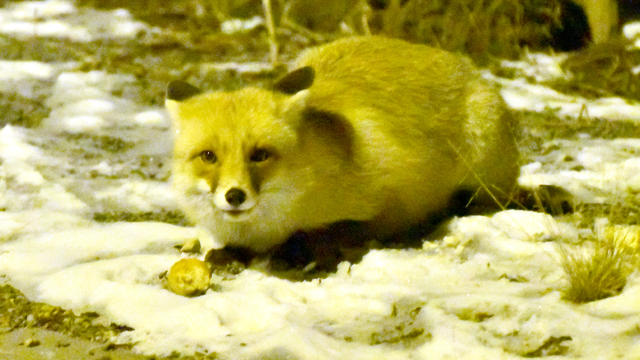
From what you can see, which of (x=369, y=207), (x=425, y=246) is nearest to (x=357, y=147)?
(x=369, y=207)

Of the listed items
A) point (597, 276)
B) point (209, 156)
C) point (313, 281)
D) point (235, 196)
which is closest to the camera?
point (597, 276)

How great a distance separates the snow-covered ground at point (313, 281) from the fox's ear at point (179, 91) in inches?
33.0

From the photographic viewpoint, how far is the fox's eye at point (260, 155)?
3.25 m

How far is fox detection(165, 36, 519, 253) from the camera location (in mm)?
3271

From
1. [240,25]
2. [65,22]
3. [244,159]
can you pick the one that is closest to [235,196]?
[244,159]

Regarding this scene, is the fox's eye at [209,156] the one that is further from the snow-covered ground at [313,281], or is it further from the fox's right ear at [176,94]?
the snow-covered ground at [313,281]

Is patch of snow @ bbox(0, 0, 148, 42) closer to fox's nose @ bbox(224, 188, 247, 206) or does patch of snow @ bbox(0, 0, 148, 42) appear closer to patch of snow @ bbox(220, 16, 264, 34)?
patch of snow @ bbox(220, 16, 264, 34)

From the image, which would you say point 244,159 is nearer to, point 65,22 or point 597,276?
point 597,276

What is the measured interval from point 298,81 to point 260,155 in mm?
541

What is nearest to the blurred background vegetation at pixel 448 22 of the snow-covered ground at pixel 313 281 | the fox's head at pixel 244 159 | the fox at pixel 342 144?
the snow-covered ground at pixel 313 281

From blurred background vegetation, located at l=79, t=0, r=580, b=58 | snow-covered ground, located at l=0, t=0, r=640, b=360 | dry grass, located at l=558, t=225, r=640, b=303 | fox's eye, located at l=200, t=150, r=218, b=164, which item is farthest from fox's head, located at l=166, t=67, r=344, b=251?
blurred background vegetation, located at l=79, t=0, r=580, b=58

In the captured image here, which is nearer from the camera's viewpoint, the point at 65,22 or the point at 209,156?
the point at 209,156

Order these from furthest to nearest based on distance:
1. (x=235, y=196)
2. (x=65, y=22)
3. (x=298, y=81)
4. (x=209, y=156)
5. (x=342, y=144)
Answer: (x=65, y=22)
(x=342, y=144)
(x=298, y=81)
(x=209, y=156)
(x=235, y=196)

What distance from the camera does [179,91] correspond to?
3.71 m
